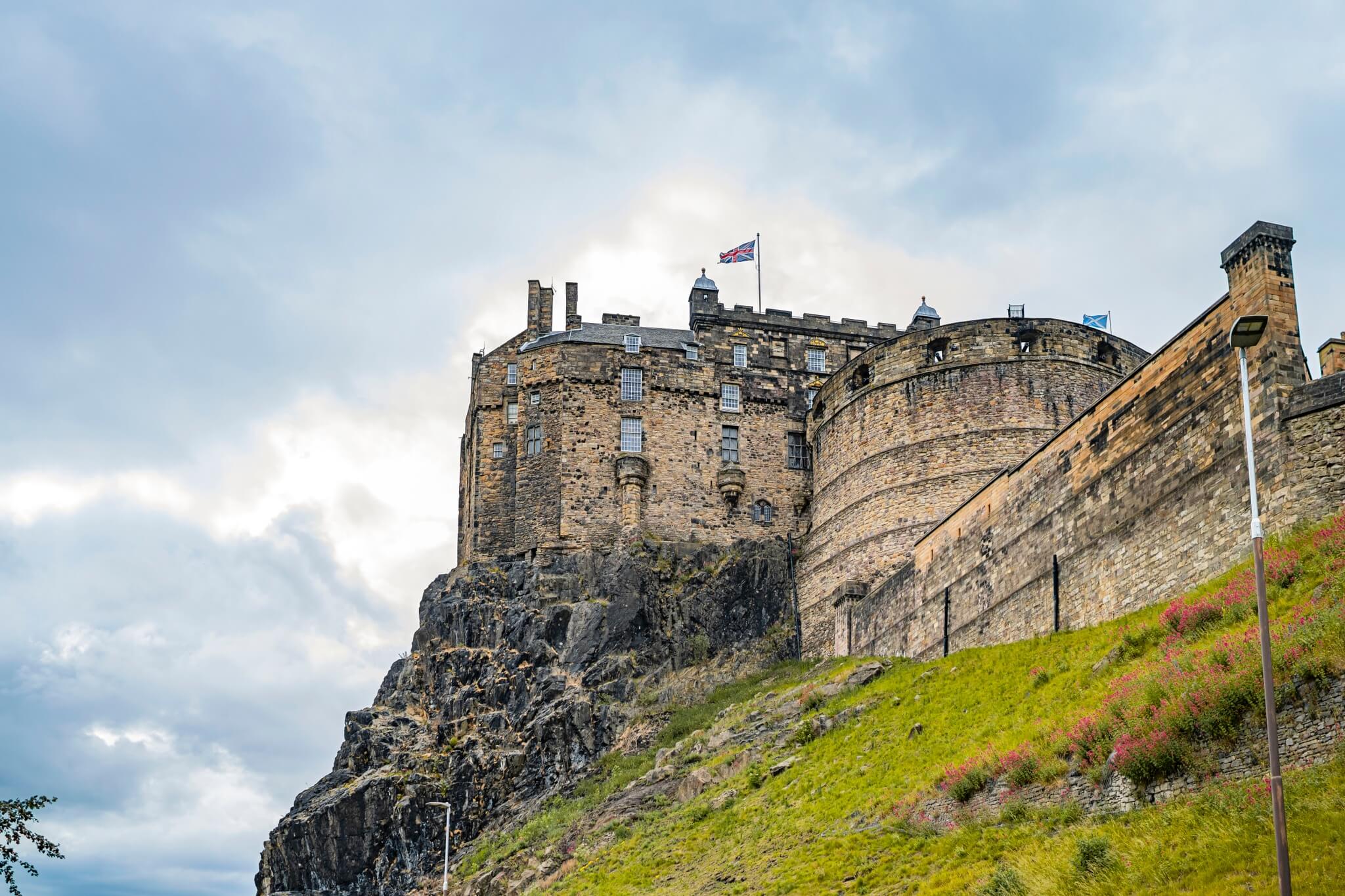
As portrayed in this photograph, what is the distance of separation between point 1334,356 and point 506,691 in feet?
106

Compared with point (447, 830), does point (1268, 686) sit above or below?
below

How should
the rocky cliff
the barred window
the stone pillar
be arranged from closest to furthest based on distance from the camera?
the rocky cliff, the stone pillar, the barred window

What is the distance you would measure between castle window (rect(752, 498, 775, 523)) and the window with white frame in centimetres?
405

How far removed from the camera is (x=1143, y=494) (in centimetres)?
3016

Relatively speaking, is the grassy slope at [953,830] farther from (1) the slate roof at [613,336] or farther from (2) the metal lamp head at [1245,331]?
(1) the slate roof at [613,336]

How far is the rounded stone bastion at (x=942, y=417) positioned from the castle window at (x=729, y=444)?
663 cm

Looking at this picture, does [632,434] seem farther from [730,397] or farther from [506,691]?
[506,691]

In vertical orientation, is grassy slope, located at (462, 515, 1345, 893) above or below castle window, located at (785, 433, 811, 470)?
below

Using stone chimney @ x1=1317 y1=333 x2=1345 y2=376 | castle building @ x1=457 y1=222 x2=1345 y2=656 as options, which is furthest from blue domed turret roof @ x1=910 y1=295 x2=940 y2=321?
stone chimney @ x1=1317 y1=333 x2=1345 y2=376

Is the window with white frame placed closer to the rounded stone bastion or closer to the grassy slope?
the rounded stone bastion

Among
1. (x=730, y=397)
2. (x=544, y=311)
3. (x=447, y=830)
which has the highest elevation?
(x=544, y=311)

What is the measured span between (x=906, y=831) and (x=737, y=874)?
4499 mm

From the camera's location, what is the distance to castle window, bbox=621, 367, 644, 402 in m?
57.2

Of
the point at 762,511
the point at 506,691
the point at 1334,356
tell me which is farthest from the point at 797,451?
the point at 1334,356
